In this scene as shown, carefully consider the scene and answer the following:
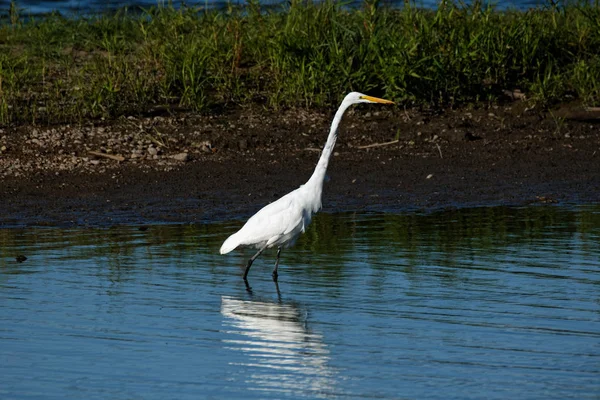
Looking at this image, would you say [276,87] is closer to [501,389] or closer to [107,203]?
[107,203]

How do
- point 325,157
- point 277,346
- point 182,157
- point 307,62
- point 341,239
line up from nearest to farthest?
1. point 277,346
2. point 325,157
3. point 341,239
4. point 182,157
5. point 307,62

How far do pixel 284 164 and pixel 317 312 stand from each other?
442 cm

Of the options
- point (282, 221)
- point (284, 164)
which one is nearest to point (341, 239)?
point (282, 221)

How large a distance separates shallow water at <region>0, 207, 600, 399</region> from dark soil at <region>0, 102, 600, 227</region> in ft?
2.22

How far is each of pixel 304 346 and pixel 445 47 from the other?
6977mm

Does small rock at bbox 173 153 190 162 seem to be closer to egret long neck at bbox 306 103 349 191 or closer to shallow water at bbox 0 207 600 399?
shallow water at bbox 0 207 600 399

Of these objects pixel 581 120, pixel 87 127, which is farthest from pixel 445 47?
pixel 87 127

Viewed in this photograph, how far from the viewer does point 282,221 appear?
7309 mm

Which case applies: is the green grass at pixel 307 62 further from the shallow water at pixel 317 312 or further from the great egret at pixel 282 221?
the great egret at pixel 282 221

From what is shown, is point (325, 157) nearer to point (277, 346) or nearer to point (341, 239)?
point (341, 239)

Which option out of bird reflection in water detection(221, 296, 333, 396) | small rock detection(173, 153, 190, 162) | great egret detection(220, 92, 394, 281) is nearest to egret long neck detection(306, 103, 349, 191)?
great egret detection(220, 92, 394, 281)

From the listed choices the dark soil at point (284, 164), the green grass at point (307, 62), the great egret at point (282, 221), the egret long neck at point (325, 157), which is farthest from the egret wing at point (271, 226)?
the green grass at point (307, 62)

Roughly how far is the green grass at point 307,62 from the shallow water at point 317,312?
2.97m

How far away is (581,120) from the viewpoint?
11.7 meters
